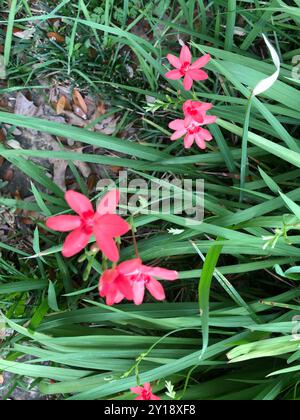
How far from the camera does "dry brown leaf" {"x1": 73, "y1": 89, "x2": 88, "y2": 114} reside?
165cm

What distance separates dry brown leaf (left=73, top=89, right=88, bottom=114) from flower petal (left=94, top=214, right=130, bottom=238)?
0.93 metres

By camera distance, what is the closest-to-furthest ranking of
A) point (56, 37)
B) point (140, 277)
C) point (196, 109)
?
point (140, 277)
point (196, 109)
point (56, 37)

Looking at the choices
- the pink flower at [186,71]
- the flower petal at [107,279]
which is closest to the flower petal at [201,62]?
the pink flower at [186,71]

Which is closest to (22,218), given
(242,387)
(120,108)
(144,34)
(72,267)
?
(72,267)

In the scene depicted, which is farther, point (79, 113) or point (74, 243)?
point (79, 113)

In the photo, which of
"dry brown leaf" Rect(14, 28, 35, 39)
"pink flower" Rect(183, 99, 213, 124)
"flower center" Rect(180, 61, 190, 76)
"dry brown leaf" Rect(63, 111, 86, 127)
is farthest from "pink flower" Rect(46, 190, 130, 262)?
"dry brown leaf" Rect(14, 28, 35, 39)

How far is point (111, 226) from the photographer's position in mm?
793

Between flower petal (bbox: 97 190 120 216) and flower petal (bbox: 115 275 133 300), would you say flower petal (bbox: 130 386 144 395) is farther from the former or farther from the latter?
flower petal (bbox: 97 190 120 216)

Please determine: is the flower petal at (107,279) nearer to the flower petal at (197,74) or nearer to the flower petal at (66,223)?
the flower petal at (66,223)

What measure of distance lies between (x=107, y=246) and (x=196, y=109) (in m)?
0.43

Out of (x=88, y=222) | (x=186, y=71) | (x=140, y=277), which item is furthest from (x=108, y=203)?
(x=186, y=71)

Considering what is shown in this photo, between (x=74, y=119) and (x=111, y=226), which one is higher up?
(x=111, y=226)

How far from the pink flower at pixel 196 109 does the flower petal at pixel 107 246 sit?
1.33 ft

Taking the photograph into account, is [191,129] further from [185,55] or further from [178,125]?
[185,55]
